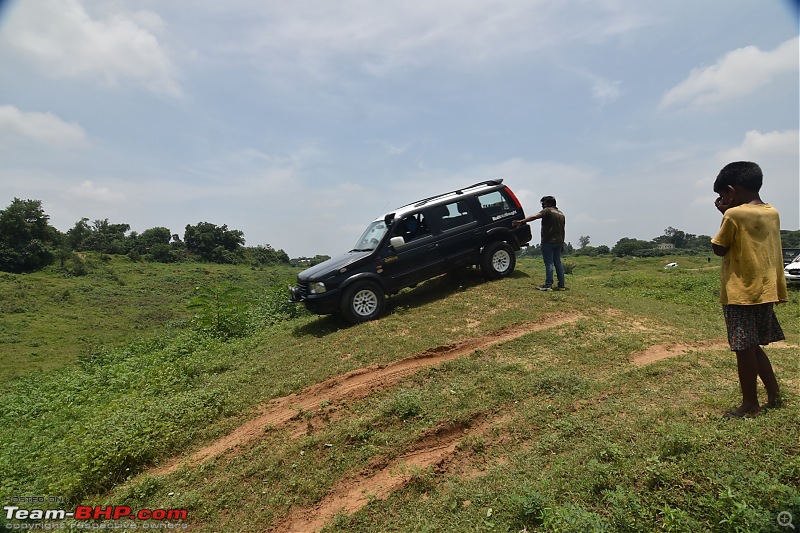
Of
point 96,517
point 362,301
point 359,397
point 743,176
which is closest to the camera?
point 743,176

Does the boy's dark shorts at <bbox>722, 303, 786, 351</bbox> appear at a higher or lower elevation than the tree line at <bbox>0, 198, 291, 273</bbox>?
lower

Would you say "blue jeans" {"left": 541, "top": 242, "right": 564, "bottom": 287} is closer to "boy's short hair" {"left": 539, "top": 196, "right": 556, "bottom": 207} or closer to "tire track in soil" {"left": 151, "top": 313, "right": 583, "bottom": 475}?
"boy's short hair" {"left": 539, "top": 196, "right": 556, "bottom": 207}

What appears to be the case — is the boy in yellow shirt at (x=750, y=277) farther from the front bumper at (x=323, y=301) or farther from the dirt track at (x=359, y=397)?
the front bumper at (x=323, y=301)

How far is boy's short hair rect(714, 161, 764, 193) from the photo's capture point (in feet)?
10.7

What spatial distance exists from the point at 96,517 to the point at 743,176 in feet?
20.8

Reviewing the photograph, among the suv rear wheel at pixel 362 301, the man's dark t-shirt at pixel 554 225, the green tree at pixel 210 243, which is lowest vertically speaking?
the suv rear wheel at pixel 362 301

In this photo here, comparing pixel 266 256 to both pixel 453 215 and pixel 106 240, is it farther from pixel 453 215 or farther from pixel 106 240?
pixel 453 215

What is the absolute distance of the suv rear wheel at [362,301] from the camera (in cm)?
788

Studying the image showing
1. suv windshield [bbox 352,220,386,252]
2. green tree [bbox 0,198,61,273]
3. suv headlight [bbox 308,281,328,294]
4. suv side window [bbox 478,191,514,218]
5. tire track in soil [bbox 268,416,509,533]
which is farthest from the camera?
green tree [bbox 0,198,61,273]

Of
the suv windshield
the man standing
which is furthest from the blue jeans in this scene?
the suv windshield

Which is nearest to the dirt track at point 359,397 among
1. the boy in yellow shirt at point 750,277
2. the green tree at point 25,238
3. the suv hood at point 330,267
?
the boy in yellow shirt at point 750,277

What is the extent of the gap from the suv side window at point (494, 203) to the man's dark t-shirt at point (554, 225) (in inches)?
43.7

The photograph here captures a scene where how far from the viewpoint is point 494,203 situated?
920 centimetres

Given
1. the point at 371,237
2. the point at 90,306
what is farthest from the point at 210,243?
the point at 371,237
